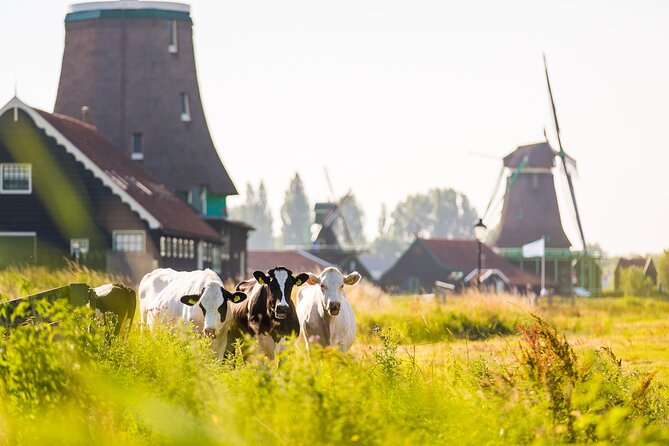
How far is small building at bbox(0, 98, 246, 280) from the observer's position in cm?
4488

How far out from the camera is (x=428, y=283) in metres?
95.7

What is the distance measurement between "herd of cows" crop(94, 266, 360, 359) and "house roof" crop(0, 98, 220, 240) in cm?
2813

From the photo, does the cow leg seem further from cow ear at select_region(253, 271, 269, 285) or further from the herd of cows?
cow ear at select_region(253, 271, 269, 285)

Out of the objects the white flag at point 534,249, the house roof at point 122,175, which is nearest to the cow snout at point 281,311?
the house roof at point 122,175

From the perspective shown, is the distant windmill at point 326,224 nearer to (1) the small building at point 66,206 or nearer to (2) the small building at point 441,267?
(2) the small building at point 441,267

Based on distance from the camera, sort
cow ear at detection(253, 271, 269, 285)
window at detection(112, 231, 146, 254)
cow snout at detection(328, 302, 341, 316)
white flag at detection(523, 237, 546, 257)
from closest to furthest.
→ cow ear at detection(253, 271, 269, 285)
cow snout at detection(328, 302, 341, 316)
window at detection(112, 231, 146, 254)
white flag at detection(523, 237, 546, 257)

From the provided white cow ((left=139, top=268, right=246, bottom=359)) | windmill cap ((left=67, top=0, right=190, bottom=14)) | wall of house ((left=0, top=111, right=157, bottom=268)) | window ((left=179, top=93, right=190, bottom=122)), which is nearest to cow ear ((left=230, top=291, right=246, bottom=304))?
white cow ((left=139, top=268, right=246, bottom=359))

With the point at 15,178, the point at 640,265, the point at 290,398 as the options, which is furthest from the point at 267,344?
the point at 640,265

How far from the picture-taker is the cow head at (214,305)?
1495 centimetres

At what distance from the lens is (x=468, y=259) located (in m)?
96.3

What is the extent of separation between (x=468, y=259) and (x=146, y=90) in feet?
145

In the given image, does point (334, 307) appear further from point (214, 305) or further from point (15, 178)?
point (15, 178)

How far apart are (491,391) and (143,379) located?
302 centimetres

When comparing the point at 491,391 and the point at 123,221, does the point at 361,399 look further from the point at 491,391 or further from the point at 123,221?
the point at 123,221
